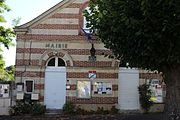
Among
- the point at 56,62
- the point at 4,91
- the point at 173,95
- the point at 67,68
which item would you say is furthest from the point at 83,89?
the point at 173,95

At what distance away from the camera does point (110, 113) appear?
2109cm

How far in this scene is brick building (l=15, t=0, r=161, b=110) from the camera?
21.4m

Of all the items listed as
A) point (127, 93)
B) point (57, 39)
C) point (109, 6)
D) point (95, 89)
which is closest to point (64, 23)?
point (57, 39)

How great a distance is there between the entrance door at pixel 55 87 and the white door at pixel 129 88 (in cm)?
355

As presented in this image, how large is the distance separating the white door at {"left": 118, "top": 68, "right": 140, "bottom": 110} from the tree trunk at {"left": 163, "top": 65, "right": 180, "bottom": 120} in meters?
8.98

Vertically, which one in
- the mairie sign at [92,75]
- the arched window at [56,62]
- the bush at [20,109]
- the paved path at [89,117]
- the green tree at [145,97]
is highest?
the arched window at [56,62]

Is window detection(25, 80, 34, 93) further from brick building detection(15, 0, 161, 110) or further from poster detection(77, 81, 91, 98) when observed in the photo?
poster detection(77, 81, 91, 98)

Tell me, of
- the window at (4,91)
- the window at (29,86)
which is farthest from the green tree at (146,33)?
the window at (4,91)

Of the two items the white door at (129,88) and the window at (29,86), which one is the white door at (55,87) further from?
the white door at (129,88)

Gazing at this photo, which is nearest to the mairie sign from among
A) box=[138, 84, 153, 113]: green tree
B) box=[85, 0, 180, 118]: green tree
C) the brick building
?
the brick building

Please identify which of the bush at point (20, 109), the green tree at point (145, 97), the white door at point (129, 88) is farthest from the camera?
the white door at point (129, 88)

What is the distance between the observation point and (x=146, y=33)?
11.5 metres

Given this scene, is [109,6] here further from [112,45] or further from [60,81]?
[60,81]

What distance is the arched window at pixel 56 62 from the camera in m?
21.7
